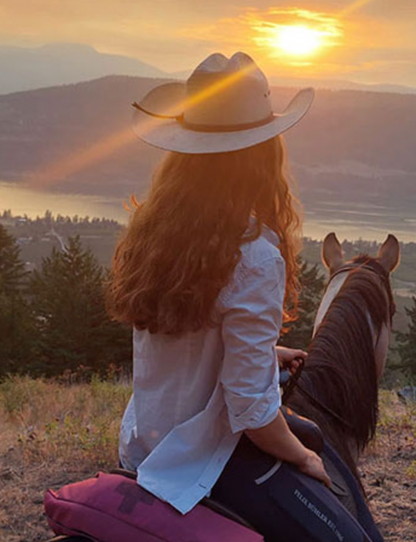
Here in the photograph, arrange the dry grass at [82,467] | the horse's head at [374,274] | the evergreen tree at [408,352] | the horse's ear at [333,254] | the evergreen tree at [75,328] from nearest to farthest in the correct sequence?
1. the horse's head at [374,274]
2. the horse's ear at [333,254]
3. the dry grass at [82,467]
4. the evergreen tree at [408,352]
5. the evergreen tree at [75,328]

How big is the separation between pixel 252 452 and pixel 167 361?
1.21 feet

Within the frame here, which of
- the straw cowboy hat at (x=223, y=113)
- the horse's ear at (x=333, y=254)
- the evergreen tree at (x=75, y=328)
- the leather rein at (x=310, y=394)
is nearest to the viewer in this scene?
the straw cowboy hat at (x=223, y=113)

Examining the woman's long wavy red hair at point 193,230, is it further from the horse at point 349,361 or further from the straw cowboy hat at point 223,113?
the horse at point 349,361

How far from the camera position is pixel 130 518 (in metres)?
1.72

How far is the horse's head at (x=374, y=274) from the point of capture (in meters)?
2.91

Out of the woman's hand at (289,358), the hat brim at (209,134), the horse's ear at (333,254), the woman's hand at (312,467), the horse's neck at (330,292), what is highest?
the hat brim at (209,134)

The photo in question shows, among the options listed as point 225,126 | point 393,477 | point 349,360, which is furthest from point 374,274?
point 393,477

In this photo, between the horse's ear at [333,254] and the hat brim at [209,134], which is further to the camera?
the horse's ear at [333,254]

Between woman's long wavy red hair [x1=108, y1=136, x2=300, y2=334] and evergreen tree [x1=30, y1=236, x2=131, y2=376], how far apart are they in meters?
25.6

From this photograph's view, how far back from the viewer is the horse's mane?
101 inches

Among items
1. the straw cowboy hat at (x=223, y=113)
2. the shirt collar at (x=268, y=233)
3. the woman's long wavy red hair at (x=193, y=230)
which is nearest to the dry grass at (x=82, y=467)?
the woman's long wavy red hair at (x=193, y=230)

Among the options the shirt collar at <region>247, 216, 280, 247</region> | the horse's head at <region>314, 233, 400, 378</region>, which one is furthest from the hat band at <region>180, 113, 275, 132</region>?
the horse's head at <region>314, 233, 400, 378</region>

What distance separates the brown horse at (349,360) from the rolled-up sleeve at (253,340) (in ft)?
2.61

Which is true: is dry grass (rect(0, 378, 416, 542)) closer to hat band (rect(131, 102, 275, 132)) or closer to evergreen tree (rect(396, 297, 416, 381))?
hat band (rect(131, 102, 275, 132))
